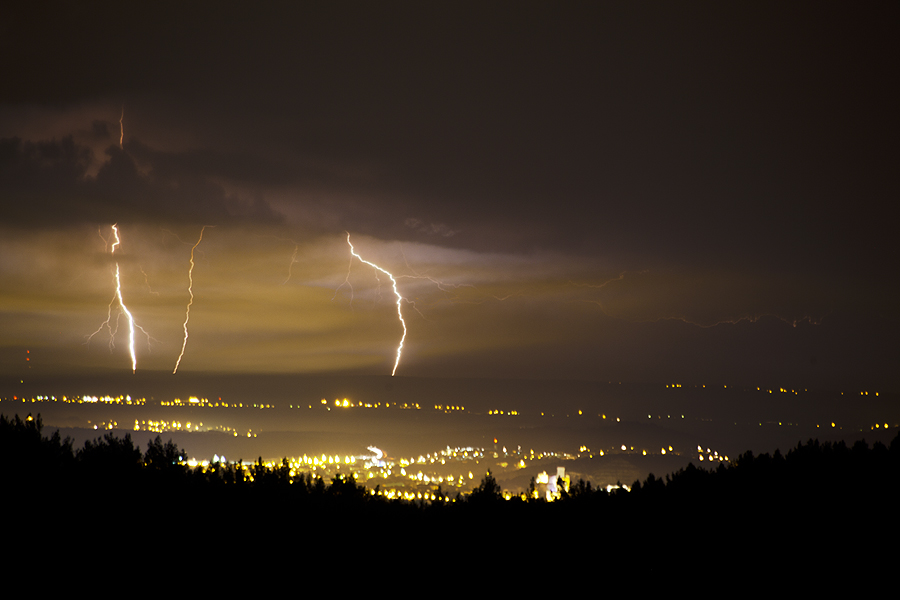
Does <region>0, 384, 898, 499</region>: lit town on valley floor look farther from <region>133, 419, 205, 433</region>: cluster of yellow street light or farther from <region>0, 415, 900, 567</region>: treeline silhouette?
<region>0, 415, 900, 567</region>: treeline silhouette

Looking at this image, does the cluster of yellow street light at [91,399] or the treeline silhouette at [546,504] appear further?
the cluster of yellow street light at [91,399]

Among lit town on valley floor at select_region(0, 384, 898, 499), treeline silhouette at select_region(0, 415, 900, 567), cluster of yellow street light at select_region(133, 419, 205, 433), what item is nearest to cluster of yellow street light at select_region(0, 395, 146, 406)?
lit town on valley floor at select_region(0, 384, 898, 499)

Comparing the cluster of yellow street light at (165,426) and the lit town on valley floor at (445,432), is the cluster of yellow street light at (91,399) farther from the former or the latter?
the cluster of yellow street light at (165,426)

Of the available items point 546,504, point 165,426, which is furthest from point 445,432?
point 546,504

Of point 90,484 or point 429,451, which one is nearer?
point 90,484

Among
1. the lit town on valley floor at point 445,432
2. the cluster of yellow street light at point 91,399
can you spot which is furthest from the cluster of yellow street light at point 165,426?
the cluster of yellow street light at point 91,399

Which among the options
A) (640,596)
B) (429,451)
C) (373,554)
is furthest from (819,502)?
(429,451)

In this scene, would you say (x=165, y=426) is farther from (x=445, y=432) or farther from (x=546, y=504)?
(x=546, y=504)

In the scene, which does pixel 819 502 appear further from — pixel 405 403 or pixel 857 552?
pixel 405 403
